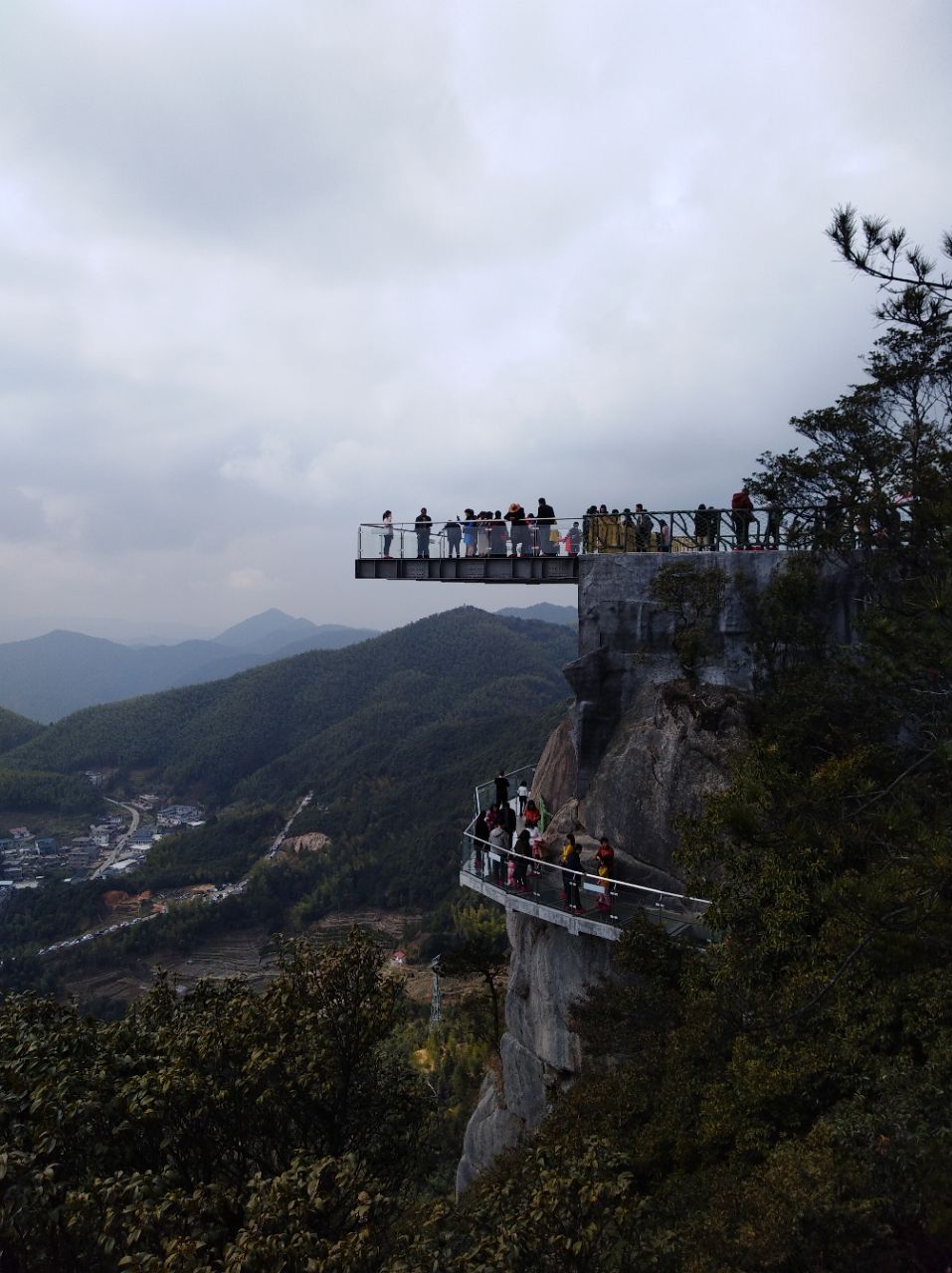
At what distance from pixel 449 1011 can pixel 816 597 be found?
44232 millimetres

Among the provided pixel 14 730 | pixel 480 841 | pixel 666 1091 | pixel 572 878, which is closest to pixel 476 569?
pixel 480 841

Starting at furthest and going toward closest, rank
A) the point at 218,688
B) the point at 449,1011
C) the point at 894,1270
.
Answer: the point at 218,688 < the point at 449,1011 < the point at 894,1270

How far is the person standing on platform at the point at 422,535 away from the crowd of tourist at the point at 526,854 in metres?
6.92

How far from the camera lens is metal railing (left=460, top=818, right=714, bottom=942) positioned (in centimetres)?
1361

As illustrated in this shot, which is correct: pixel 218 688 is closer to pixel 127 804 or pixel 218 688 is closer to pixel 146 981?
pixel 127 804

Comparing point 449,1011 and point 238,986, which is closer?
point 238,986

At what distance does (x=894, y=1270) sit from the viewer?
6.20 m

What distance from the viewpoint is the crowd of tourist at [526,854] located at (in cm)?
1405

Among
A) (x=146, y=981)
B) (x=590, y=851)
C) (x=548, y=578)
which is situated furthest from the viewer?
(x=146, y=981)

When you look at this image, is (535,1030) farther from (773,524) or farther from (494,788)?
(773,524)

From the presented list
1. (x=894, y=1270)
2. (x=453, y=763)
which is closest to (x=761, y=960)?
(x=894, y=1270)

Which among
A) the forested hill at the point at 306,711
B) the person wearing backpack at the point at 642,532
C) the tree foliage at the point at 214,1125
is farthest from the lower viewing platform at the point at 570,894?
the forested hill at the point at 306,711

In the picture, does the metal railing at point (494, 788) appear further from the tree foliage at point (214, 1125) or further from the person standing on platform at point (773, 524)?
the person standing on platform at point (773, 524)

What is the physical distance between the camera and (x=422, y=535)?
21.3 m
